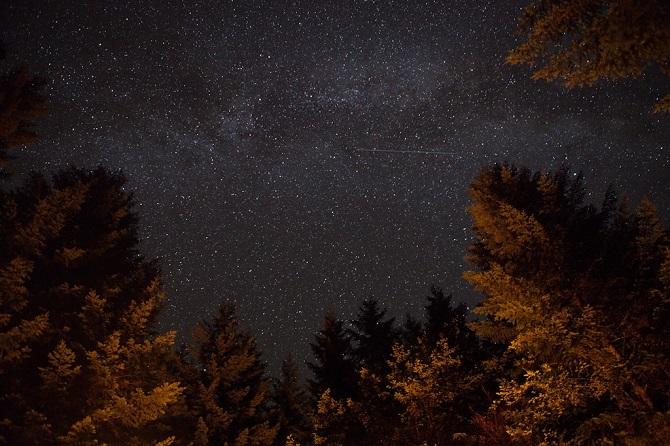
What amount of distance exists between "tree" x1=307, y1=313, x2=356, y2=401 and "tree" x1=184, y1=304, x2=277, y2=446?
4764 millimetres

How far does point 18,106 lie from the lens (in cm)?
814

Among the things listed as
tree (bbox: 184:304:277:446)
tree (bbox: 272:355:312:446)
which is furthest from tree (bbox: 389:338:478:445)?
tree (bbox: 272:355:312:446)

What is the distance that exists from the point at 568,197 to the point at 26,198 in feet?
50.6

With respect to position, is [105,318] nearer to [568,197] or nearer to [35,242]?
[35,242]

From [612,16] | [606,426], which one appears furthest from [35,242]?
[606,426]

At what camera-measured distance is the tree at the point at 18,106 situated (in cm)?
791

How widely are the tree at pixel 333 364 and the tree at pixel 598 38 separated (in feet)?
70.6

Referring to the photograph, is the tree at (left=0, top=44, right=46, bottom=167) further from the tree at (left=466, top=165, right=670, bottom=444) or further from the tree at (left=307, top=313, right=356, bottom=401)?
the tree at (left=307, top=313, right=356, bottom=401)

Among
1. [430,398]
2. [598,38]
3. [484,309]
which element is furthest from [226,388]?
[598,38]

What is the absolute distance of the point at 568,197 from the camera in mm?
13234

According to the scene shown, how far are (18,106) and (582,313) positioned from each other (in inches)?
487

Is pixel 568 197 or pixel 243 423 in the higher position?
pixel 568 197

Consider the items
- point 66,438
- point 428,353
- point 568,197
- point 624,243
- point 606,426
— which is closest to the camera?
point 66,438

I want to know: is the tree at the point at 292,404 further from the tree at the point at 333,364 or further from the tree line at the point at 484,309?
the tree line at the point at 484,309
